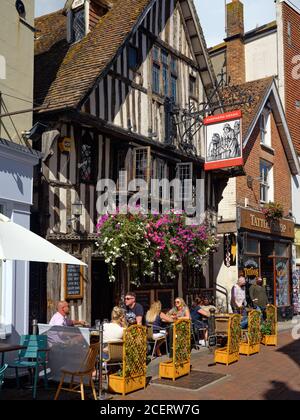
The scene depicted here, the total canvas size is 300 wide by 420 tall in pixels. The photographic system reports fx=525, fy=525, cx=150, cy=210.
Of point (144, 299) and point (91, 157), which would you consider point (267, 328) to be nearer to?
point (144, 299)

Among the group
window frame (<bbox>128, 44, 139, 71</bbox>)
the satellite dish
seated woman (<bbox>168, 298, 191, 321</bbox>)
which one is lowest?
seated woman (<bbox>168, 298, 191, 321</bbox>)

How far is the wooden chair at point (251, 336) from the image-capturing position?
1148cm

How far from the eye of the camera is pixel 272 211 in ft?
62.1

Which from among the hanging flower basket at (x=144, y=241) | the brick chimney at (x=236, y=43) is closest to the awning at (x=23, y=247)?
the hanging flower basket at (x=144, y=241)

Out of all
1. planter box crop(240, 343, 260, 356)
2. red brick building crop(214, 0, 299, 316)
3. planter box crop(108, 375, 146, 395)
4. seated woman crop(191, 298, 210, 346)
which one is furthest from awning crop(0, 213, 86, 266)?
red brick building crop(214, 0, 299, 316)

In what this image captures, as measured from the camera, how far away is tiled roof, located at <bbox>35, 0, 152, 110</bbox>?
11.0 metres

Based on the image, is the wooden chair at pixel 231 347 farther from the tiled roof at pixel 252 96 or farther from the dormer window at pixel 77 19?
the tiled roof at pixel 252 96

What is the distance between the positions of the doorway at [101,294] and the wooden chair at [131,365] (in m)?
4.32

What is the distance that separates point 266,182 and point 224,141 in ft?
21.5

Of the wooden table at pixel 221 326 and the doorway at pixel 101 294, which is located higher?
the doorway at pixel 101 294

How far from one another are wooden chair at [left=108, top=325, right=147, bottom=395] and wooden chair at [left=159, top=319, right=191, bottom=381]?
2.50 feet

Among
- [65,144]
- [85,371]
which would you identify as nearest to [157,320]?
[85,371]

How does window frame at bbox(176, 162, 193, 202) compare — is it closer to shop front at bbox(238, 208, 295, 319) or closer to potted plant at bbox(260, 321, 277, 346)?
shop front at bbox(238, 208, 295, 319)
